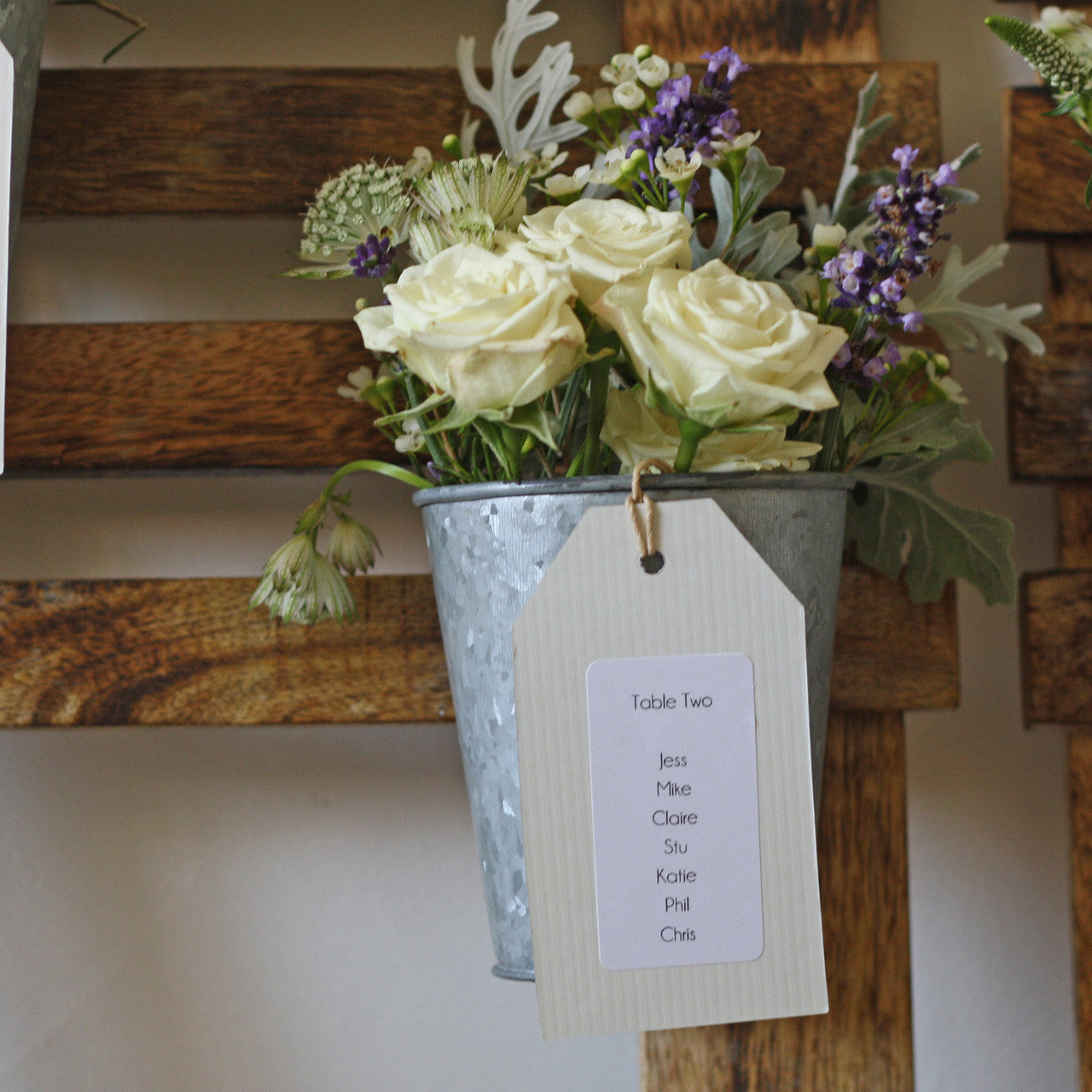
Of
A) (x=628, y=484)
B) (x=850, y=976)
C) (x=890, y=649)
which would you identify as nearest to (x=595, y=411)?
(x=628, y=484)

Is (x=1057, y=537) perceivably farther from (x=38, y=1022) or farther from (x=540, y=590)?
(x=38, y=1022)

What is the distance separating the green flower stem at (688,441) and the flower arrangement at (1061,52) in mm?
217

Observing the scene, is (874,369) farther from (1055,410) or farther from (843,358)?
(1055,410)

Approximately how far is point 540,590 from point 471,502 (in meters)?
0.05

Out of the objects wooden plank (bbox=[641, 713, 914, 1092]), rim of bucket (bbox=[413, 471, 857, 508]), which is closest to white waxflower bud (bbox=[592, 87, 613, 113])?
rim of bucket (bbox=[413, 471, 857, 508])

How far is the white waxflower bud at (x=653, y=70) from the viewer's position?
0.48 m

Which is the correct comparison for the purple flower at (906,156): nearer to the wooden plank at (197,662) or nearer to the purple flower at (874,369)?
the purple flower at (874,369)

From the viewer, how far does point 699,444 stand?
1.32 feet

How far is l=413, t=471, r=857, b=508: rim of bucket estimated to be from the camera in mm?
396

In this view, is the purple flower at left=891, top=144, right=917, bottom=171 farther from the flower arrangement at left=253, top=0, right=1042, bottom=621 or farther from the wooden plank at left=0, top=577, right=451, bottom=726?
the wooden plank at left=0, top=577, right=451, bottom=726

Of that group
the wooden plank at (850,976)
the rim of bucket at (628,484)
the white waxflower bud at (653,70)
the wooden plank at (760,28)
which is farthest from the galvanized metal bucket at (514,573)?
the wooden plank at (760,28)

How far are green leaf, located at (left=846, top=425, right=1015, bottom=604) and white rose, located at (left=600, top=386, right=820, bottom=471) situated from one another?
14 cm

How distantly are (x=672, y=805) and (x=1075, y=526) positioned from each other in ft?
1.22

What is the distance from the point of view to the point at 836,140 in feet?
1.94
